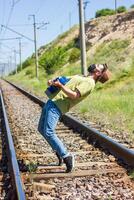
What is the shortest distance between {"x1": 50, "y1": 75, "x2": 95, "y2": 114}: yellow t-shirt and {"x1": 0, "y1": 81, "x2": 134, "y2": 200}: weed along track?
1092 millimetres

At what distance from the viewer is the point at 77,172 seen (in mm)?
8445

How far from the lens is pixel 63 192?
729 cm

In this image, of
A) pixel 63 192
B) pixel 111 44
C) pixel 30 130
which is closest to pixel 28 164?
pixel 63 192

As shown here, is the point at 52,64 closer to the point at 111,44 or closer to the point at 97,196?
the point at 111,44

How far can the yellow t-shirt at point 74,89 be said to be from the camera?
800 cm

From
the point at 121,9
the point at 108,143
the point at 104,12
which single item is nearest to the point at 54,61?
the point at 104,12

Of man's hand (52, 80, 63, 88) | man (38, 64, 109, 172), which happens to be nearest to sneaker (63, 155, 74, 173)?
man (38, 64, 109, 172)

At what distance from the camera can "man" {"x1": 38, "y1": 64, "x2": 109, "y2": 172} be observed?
7.99m

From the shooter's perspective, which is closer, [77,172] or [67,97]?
[67,97]

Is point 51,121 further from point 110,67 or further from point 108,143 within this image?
point 110,67

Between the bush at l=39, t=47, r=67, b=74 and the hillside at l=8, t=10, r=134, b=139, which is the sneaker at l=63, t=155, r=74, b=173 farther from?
the bush at l=39, t=47, r=67, b=74

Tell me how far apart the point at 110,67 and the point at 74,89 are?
38.7 meters

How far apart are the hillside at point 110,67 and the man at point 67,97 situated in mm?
4556

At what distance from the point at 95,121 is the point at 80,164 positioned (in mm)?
6708
